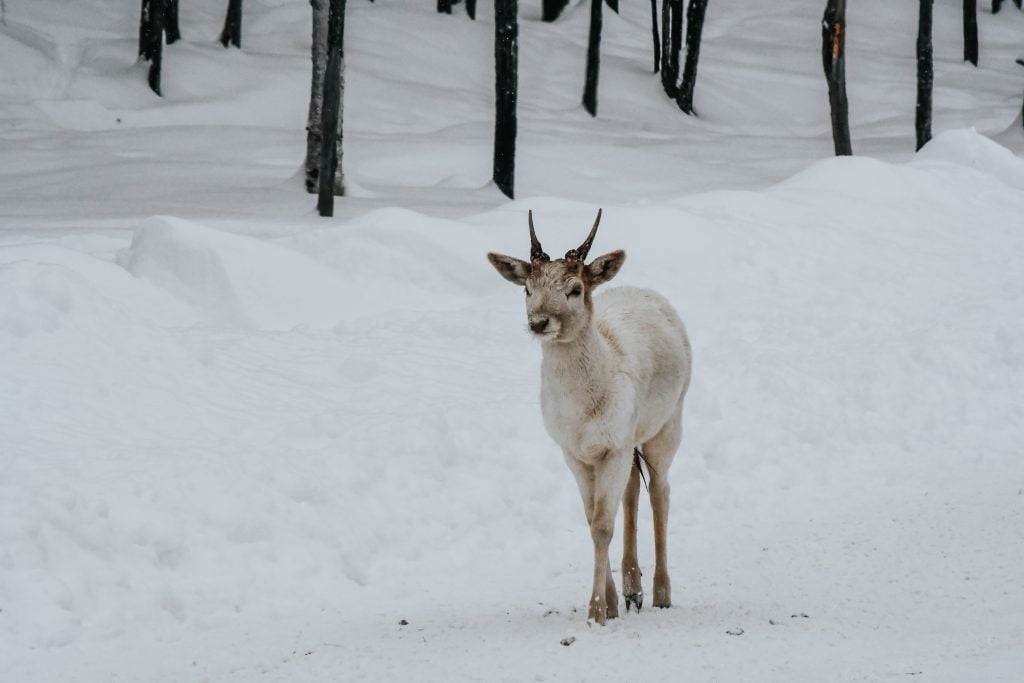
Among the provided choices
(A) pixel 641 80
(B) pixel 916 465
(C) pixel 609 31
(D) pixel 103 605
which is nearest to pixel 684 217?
(B) pixel 916 465

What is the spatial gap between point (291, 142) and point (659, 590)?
18043mm

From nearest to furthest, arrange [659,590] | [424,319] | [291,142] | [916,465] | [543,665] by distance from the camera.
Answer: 1. [543,665]
2. [659,590]
3. [916,465]
4. [424,319]
5. [291,142]

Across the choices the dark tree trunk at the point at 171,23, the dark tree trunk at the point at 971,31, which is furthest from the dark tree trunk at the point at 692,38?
the dark tree trunk at the point at 171,23

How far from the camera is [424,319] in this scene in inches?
414

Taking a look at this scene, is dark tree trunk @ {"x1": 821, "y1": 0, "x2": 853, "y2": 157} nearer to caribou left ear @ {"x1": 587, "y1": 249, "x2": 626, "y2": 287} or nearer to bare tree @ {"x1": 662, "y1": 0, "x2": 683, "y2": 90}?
bare tree @ {"x1": 662, "y1": 0, "x2": 683, "y2": 90}

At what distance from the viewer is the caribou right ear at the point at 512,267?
582 cm

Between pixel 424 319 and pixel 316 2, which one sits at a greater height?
pixel 316 2

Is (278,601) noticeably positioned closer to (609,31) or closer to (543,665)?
(543,665)

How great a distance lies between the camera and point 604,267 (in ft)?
19.3

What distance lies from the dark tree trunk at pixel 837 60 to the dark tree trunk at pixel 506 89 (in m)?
5.17

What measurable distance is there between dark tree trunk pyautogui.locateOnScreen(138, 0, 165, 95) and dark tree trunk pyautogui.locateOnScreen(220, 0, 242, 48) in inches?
98.7

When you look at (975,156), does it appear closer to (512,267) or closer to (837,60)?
(837,60)

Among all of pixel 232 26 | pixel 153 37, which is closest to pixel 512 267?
pixel 153 37

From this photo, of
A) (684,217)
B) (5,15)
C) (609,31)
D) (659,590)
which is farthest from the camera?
(609,31)
